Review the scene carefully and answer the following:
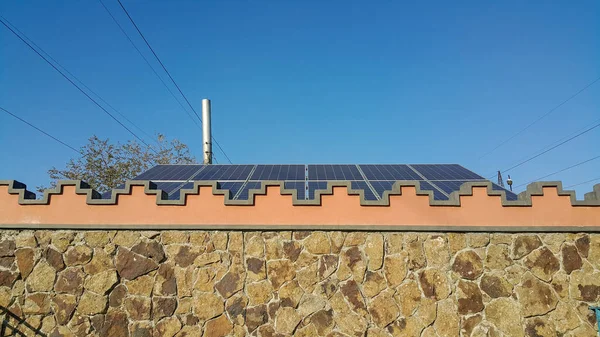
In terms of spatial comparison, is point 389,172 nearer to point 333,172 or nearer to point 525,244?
point 333,172

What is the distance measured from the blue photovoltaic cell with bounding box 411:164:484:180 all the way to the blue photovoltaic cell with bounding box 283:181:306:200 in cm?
375

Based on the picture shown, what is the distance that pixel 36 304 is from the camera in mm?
7660

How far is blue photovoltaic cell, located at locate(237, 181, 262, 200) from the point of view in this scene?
848 centimetres

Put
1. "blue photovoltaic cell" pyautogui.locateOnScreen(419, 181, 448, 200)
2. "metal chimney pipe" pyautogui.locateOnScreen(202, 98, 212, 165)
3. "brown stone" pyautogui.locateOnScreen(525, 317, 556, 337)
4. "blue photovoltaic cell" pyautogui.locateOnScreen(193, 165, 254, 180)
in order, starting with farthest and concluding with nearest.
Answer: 1. "metal chimney pipe" pyautogui.locateOnScreen(202, 98, 212, 165)
2. "blue photovoltaic cell" pyautogui.locateOnScreen(193, 165, 254, 180)
3. "blue photovoltaic cell" pyautogui.locateOnScreen(419, 181, 448, 200)
4. "brown stone" pyautogui.locateOnScreen(525, 317, 556, 337)

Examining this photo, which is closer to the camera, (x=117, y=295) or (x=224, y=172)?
(x=117, y=295)

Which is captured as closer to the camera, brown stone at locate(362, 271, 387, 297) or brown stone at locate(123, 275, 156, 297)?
brown stone at locate(362, 271, 387, 297)

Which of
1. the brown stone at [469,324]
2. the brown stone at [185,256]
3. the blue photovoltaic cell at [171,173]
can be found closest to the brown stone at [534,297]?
the brown stone at [469,324]

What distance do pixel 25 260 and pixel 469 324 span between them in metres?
9.60

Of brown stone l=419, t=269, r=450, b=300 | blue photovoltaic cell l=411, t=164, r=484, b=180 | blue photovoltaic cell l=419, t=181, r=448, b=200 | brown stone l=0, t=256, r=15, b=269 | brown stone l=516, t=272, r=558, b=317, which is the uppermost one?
blue photovoltaic cell l=411, t=164, r=484, b=180

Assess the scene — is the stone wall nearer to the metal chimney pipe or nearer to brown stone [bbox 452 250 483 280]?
brown stone [bbox 452 250 483 280]

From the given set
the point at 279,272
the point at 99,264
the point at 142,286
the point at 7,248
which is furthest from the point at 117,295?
the point at 279,272

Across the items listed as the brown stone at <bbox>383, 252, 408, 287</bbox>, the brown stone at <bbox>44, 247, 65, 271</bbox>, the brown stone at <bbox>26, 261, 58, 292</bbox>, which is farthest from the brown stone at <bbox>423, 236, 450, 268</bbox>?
the brown stone at <bbox>26, 261, 58, 292</bbox>

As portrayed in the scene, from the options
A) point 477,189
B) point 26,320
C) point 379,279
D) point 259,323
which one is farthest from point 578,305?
point 26,320

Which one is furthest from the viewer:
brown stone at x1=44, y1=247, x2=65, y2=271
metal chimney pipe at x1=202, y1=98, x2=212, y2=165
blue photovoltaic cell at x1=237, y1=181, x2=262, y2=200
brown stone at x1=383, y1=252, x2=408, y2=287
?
metal chimney pipe at x1=202, y1=98, x2=212, y2=165
